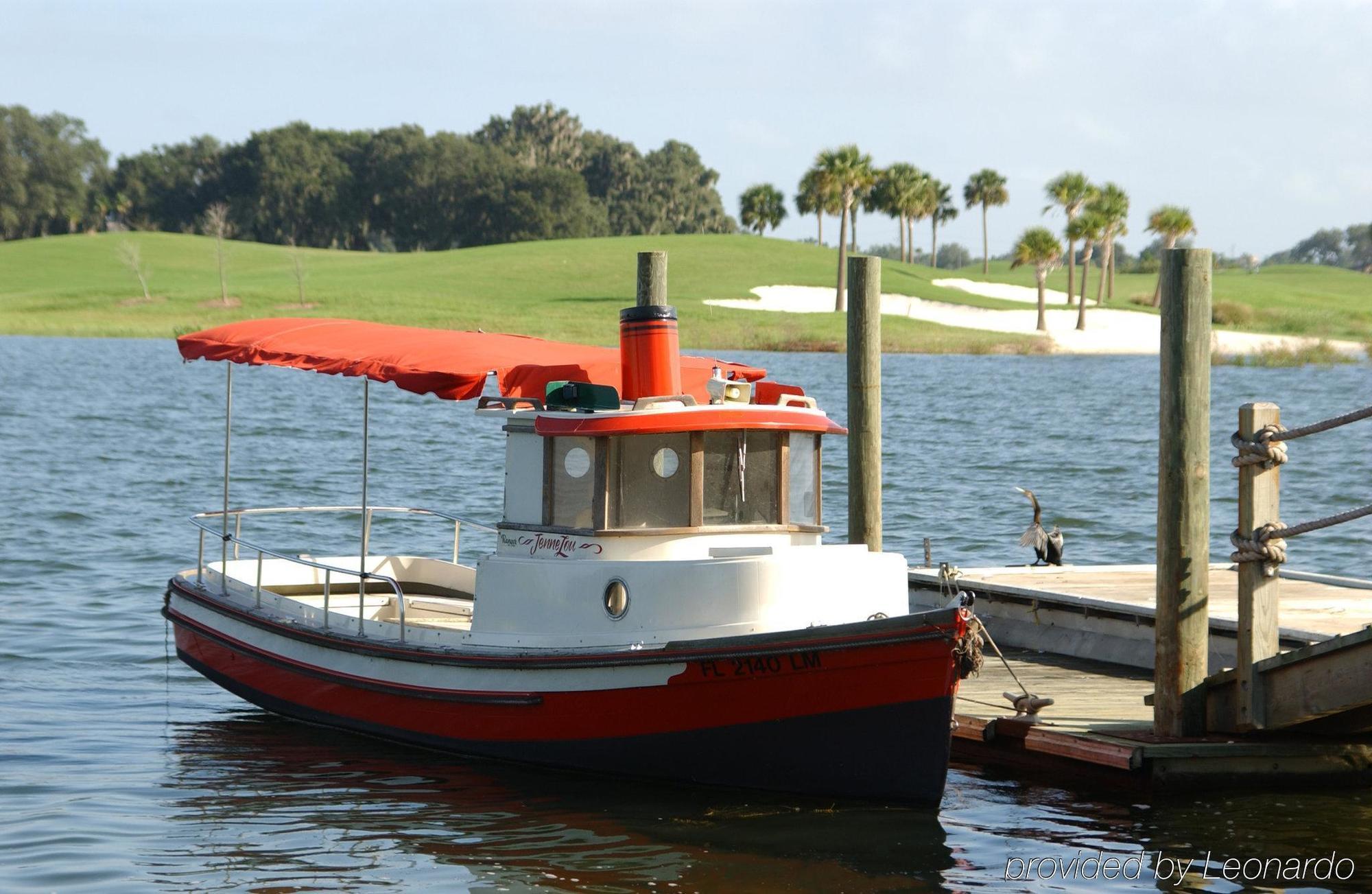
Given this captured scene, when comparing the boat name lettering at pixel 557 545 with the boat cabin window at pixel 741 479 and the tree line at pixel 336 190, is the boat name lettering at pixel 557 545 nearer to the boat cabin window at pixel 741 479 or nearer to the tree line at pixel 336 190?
the boat cabin window at pixel 741 479

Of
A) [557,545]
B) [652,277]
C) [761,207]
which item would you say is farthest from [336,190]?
[557,545]

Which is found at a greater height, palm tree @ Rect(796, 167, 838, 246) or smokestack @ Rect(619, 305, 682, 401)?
palm tree @ Rect(796, 167, 838, 246)

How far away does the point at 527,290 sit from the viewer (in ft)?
317

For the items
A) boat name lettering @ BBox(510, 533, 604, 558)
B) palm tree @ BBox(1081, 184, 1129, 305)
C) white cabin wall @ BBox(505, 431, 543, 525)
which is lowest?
boat name lettering @ BBox(510, 533, 604, 558)

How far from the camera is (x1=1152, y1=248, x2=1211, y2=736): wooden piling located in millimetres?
10812

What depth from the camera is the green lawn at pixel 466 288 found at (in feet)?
260

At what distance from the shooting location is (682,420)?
11.5 metres

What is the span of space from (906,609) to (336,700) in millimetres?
4819

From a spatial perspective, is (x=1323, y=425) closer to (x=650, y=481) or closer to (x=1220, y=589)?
(x=650, y=481)

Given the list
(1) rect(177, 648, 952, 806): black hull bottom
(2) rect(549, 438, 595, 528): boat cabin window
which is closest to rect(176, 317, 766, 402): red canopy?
(2) rect(549, 438, 595, 528): boat cabin window

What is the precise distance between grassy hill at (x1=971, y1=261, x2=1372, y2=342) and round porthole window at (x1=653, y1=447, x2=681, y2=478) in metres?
75.5

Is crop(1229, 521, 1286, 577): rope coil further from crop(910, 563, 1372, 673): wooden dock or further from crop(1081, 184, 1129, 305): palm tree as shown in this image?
crop(1081, 184, 1129, 305): palm tree

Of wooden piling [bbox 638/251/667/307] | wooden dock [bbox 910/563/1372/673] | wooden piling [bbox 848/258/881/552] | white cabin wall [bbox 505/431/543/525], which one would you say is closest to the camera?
white cabin wall [bbox 505/431/543/525]

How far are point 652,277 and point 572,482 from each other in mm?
4700
